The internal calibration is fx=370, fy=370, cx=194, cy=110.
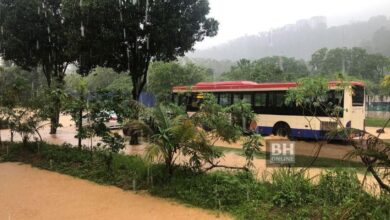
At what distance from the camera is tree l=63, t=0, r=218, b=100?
38.9 feet

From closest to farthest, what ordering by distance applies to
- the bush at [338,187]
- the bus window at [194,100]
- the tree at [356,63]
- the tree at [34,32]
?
the bush at [338,187] < the tree at [34,32] < the bus window at [194,100] < the tree at [356,63]

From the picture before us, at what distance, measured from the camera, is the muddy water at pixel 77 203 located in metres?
5.66

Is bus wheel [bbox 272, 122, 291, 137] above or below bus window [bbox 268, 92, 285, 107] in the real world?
below

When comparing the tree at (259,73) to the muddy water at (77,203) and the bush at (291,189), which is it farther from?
the muddy water at (77,203)

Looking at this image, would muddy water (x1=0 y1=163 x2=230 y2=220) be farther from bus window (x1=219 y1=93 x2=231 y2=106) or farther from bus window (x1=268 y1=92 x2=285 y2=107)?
bus window (x1=219 y1=93 x2=231 y2=106)

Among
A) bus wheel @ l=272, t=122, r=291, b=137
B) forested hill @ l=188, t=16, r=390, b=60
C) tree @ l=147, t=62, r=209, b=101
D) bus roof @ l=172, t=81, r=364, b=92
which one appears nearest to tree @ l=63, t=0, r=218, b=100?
bus roof @ l=172, t=81, r=364, b=92

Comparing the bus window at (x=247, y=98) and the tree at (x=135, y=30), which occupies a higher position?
the tree at (x=135, y=30)

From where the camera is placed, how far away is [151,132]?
6.98 m

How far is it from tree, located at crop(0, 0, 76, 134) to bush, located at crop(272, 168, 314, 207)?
11.0 metres

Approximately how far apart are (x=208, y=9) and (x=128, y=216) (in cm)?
912

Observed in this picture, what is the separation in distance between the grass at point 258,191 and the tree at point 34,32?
8.75m

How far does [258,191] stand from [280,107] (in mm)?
9859

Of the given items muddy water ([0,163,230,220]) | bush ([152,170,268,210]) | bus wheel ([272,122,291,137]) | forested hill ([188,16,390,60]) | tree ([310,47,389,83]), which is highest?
forested hill ([188,16,390,60])

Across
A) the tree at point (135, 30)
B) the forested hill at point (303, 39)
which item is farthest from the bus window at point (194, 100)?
the forested hill at point (303, 39)
